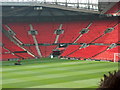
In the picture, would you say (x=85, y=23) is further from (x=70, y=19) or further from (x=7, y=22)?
(x=7, y=22)

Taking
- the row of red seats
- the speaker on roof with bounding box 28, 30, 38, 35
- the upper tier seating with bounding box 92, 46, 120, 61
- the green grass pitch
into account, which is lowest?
the green grass pitch

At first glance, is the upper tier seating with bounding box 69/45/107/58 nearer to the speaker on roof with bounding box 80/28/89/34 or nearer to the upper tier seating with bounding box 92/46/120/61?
the upper tier seating with bounding box 92/46/120/61

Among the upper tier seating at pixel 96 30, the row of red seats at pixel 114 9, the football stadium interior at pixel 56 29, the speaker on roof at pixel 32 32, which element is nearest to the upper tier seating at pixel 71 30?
the football stadium interior at pixel 56 29

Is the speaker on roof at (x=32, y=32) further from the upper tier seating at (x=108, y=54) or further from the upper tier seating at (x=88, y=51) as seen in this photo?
the upper tier seating at (x=108, y=54)

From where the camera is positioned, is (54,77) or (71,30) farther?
(71,30)

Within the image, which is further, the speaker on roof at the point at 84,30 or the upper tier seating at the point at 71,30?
the upper tier seating at the point at 71,30

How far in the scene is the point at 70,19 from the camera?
76938 mm

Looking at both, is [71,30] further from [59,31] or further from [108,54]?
[108,54]

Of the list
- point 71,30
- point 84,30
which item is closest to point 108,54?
point 84,30

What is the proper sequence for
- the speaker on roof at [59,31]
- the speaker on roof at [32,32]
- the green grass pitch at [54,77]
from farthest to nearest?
1. the speaker on roof at [59,31]
2. the speaker on roof at [32,32]
3. the green grass pitch at [54,77]

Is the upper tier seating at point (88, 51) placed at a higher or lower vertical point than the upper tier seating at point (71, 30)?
lower

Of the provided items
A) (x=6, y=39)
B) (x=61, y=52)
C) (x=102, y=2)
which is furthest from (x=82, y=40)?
(x=6, y=39)

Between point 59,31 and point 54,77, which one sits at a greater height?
point 59,31

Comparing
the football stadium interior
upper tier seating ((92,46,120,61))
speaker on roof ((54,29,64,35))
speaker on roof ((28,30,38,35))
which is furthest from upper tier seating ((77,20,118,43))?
speaker on roof ((28,30,38,35))
